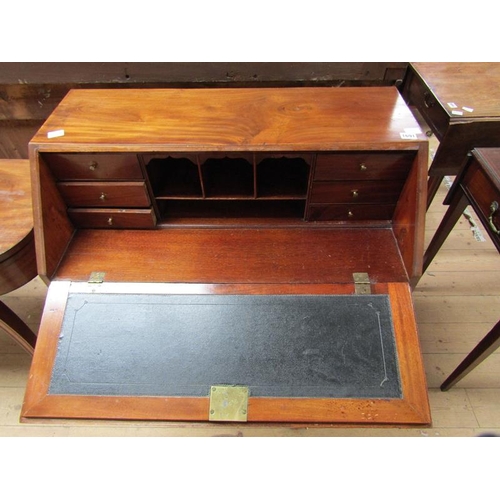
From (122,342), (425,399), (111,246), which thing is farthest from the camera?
(111,246)

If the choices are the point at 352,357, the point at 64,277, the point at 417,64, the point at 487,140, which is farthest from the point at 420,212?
the point at 64,277

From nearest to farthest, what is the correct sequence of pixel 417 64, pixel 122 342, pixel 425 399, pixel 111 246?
pixel 425 399
pixel 122 342
pixel 111 246
pixel 417 64

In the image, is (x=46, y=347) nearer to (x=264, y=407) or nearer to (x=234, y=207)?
(x=264, y=407)

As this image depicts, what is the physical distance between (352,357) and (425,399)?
0.70 feet

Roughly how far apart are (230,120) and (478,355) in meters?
1.17

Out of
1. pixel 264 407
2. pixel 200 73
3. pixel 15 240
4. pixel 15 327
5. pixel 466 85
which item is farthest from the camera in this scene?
pixel 200 73

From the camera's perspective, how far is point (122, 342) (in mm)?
1079

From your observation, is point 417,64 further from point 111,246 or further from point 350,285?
point 111,246

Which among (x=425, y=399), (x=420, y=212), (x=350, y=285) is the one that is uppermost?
(x=420, y=212)

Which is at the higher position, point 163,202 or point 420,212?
point 420,212

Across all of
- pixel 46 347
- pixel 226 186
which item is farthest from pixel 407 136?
pixel 46 347

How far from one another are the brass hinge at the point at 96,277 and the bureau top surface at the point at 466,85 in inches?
53.9

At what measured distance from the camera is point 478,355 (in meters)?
1.26

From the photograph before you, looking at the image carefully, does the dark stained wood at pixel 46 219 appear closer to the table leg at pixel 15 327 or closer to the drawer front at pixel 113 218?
the drawer front at pixel 113 218
